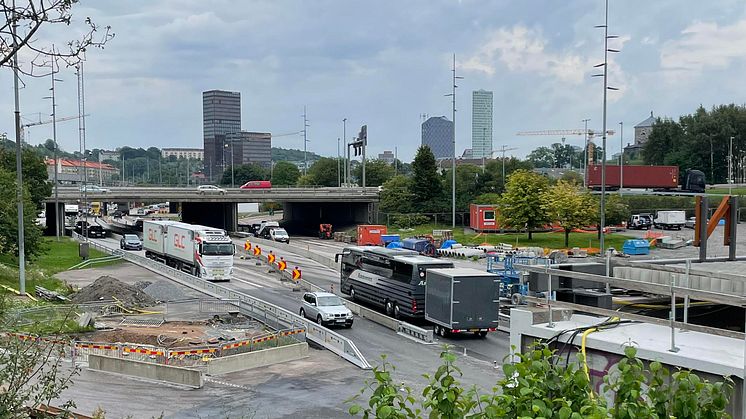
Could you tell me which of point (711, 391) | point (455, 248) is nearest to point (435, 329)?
point (711, 391)

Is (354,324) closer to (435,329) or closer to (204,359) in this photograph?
(435,329)

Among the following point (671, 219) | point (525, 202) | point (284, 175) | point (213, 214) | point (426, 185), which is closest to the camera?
point (525, 202)

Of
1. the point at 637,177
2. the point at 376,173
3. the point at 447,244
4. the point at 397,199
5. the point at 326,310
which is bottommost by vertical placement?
the point at 326,310

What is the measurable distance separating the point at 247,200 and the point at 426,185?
23101 mm

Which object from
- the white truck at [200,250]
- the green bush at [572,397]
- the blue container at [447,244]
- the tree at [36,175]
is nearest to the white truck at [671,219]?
the blue container at [447,244]

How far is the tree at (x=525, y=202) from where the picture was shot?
68625mm

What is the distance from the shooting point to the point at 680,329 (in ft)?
29.4

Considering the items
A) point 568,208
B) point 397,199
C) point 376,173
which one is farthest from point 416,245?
point 376,173

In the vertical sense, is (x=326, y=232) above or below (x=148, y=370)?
above

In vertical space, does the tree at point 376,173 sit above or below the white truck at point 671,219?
above

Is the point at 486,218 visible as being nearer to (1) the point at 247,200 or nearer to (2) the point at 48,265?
(1) the point at 247,200

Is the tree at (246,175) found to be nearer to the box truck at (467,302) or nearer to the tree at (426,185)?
the tree at (426,185)

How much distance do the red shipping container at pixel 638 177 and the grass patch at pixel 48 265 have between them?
50264mm

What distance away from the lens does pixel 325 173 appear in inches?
5605
